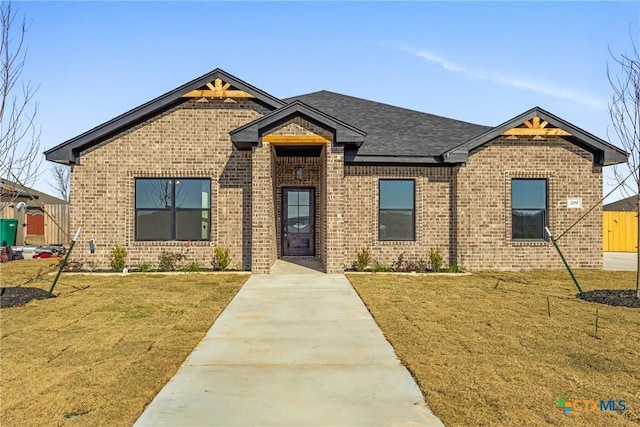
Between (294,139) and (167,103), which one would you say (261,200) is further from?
(167,103)

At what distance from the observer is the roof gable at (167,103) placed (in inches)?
522

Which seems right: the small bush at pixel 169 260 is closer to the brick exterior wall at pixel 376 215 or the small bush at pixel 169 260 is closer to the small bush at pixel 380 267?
the brick exterior wall at pixel 376 215

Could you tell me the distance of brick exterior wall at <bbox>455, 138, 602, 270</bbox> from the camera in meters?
14.1

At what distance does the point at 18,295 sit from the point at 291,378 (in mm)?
7499

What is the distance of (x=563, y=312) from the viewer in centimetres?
816

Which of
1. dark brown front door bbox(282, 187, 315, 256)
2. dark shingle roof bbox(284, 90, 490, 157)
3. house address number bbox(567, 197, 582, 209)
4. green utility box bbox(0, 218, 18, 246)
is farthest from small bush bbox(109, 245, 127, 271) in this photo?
house address number bbox(567, 197, 582, 209)

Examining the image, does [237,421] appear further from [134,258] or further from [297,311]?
[134,258]

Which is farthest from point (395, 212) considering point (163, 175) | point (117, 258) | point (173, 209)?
point (117, 258)

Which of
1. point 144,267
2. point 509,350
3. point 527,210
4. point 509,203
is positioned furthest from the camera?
point 527,210

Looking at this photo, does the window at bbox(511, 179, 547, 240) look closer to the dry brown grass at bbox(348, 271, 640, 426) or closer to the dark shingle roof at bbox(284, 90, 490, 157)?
the dark shingle roof at bbox(284, 90, 490, 157)

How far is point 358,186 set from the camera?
14.1 m

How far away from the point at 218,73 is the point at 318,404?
11.6 meters

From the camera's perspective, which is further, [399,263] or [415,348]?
[399,263]

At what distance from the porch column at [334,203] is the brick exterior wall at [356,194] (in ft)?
2.86
